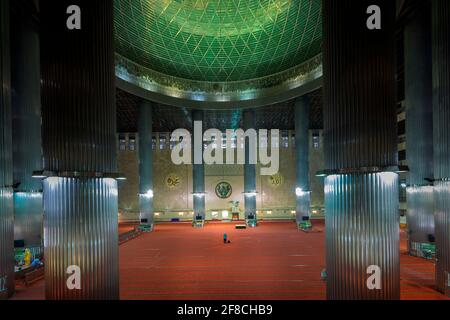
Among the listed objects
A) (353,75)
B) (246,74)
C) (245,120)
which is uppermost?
(246,74)

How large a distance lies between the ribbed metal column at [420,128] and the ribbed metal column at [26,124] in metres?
22.2

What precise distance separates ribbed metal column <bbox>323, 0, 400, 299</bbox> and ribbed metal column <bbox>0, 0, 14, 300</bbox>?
11.1 meters

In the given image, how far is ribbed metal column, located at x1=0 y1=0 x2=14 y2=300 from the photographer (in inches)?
399

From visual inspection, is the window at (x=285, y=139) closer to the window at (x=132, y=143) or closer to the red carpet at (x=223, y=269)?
the red carpet at (x=223, y=269)

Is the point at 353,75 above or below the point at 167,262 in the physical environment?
above

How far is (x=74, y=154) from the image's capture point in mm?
7668

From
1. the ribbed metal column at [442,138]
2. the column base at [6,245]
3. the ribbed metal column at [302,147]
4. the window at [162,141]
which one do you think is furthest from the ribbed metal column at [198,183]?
the ribbed metal column at [442,138]

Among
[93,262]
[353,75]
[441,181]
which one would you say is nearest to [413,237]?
[441,181]

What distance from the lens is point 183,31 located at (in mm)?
28141

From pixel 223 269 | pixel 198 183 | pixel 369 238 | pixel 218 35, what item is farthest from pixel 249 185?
pixel 369 238

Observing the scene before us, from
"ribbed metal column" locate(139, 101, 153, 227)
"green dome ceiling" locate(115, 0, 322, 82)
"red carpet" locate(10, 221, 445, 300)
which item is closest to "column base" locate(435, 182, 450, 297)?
"red carpet" locate(10, 221, 445, 300)

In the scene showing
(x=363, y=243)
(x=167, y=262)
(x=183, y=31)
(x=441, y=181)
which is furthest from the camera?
(x=183, y=31)

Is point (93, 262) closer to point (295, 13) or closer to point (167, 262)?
point (167, 262)
